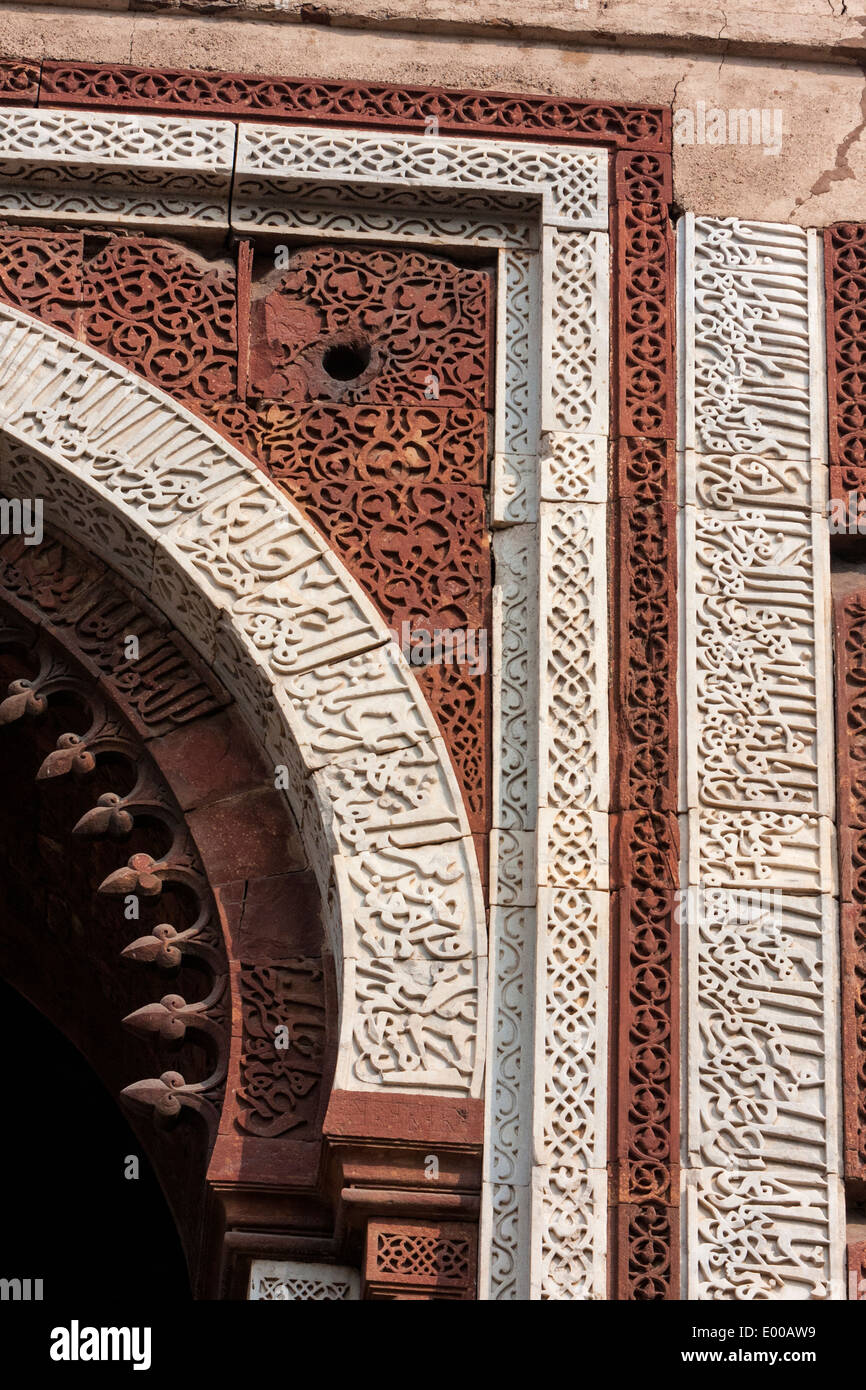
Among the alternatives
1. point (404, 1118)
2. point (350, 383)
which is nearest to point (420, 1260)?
point (404, 1118)

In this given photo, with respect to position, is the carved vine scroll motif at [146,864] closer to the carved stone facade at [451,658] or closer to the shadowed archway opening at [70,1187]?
the carved stone facade at [451,658]

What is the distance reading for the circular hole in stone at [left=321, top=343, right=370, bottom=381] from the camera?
20.9 ft

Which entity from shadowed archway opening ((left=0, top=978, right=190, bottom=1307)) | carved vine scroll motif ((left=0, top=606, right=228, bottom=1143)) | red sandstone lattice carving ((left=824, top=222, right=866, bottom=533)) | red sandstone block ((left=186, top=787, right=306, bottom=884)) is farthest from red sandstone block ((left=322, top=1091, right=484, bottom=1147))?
shadowed archway opening ((left=0, top=978, right=190, bottom=1307))

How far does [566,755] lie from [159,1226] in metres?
2.59

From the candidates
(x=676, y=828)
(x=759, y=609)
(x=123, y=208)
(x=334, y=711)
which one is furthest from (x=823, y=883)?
(x=123, y=208)

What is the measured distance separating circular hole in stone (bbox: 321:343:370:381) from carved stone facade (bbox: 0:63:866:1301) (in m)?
0.01

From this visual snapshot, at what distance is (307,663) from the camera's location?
5.90 m

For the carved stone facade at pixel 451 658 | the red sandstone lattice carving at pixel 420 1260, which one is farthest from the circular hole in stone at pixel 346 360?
the red sandstone lattice carving at pixel 420 1260

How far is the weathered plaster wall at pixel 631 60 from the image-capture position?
6637 millimetres

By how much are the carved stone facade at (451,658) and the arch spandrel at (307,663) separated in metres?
0.01

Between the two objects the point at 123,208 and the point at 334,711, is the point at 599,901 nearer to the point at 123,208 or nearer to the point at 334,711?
the point at 334,711

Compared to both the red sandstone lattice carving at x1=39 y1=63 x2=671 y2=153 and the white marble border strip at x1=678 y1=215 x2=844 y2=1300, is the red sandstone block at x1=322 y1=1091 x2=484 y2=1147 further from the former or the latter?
the red sandstone lattice carving at x1=39 y1=63 x2=671 y2=153

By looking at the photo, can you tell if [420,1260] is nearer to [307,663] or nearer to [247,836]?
[247,836]

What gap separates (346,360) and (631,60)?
1.24 meters
